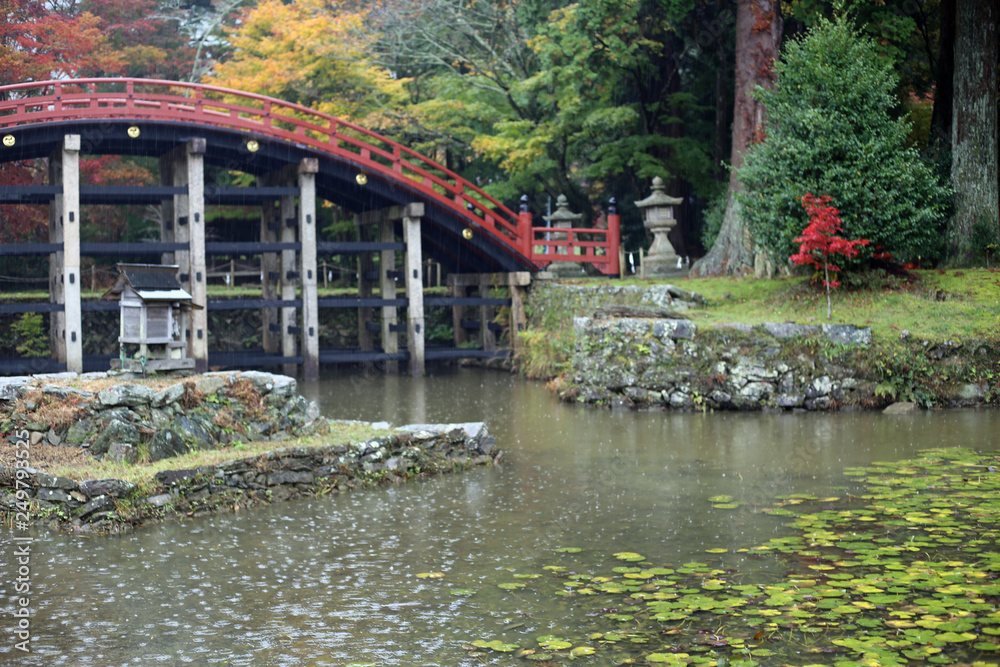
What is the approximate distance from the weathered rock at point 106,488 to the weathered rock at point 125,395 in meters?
1.62

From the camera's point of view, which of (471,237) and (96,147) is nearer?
(96,147)

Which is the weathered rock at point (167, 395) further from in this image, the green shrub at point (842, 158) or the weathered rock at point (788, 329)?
the green shrub at point (842, 158)

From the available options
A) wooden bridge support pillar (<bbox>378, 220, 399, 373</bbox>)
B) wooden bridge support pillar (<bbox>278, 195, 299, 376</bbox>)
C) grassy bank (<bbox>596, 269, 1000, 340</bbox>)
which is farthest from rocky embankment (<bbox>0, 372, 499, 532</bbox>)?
wooden bridge support pillar (<bbox>378, 220, 399, 373</bbox>)

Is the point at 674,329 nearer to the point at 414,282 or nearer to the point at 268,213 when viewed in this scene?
the point at 414,282

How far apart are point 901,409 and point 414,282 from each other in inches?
471

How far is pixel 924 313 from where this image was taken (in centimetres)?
1748

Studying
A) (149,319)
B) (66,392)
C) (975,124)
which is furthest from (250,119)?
(975,124)

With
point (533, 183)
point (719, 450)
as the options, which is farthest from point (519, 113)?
point (719, 450)

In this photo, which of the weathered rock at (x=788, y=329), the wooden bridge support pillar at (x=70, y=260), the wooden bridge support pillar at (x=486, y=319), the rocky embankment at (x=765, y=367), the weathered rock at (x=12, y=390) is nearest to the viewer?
the weathered rock at (x=12, y=390)

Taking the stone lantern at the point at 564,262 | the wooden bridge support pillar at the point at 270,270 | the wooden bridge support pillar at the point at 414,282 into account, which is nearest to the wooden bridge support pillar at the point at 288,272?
the wooden bridge support pillar at the point at 270,270

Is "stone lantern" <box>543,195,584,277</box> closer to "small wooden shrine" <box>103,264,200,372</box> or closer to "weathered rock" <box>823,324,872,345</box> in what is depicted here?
"weathered rock" <box>823,324,872,345</box>

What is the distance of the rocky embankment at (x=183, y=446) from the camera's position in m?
9.81

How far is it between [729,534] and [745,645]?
2.70 meters

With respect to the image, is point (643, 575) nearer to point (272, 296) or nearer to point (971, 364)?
point (971, 364)
